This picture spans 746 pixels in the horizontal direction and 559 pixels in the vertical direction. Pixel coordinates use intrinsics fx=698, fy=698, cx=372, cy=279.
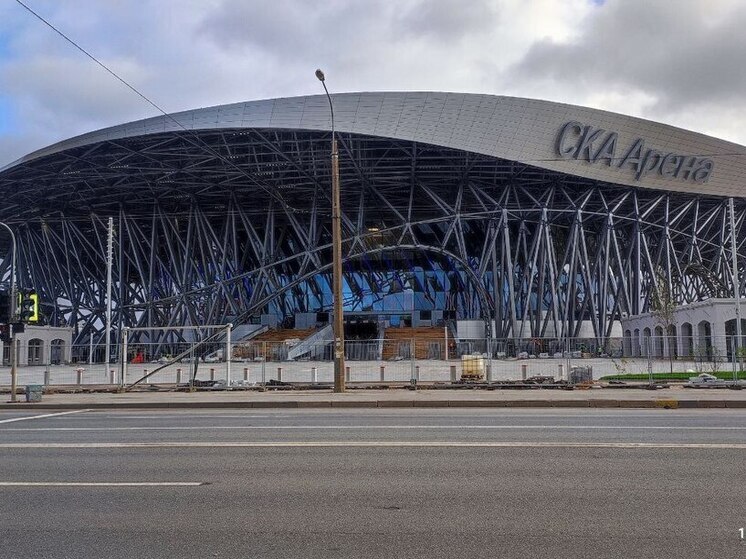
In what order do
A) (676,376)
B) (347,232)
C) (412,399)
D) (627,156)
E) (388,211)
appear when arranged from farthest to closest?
(388,211) → (347,232) → (627,156) → (676,376) → (412,399)

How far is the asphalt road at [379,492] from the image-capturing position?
5.53m

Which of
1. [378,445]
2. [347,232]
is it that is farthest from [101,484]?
[347,232]

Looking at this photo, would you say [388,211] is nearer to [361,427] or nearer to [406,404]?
[406,404]

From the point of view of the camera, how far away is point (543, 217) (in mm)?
57969

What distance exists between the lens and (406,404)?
1848cm

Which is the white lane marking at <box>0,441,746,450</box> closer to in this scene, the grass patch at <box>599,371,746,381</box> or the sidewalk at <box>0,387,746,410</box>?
the sidewalk at <box>0,387,746,410</box>

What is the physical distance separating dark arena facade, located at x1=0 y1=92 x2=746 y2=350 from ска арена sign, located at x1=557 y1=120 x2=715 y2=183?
115mm

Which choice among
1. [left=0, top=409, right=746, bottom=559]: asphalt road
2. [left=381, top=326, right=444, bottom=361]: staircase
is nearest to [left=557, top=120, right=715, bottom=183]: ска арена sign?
[left=381, top=326, right=444, bottom=361]: staircase

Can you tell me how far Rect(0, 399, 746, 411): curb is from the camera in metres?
17.7

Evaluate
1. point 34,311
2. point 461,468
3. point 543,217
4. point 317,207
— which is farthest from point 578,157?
point 461,468

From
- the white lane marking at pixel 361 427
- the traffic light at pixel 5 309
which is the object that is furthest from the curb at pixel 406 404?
the white lane marking at pixel 361 427

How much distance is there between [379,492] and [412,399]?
12097 millimetres

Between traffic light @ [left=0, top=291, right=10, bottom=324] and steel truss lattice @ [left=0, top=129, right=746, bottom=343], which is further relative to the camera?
steel truss lattice @ [left=0, top=129, right=746, bottom=343]

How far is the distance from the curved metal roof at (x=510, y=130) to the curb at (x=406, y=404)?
1170 inches
